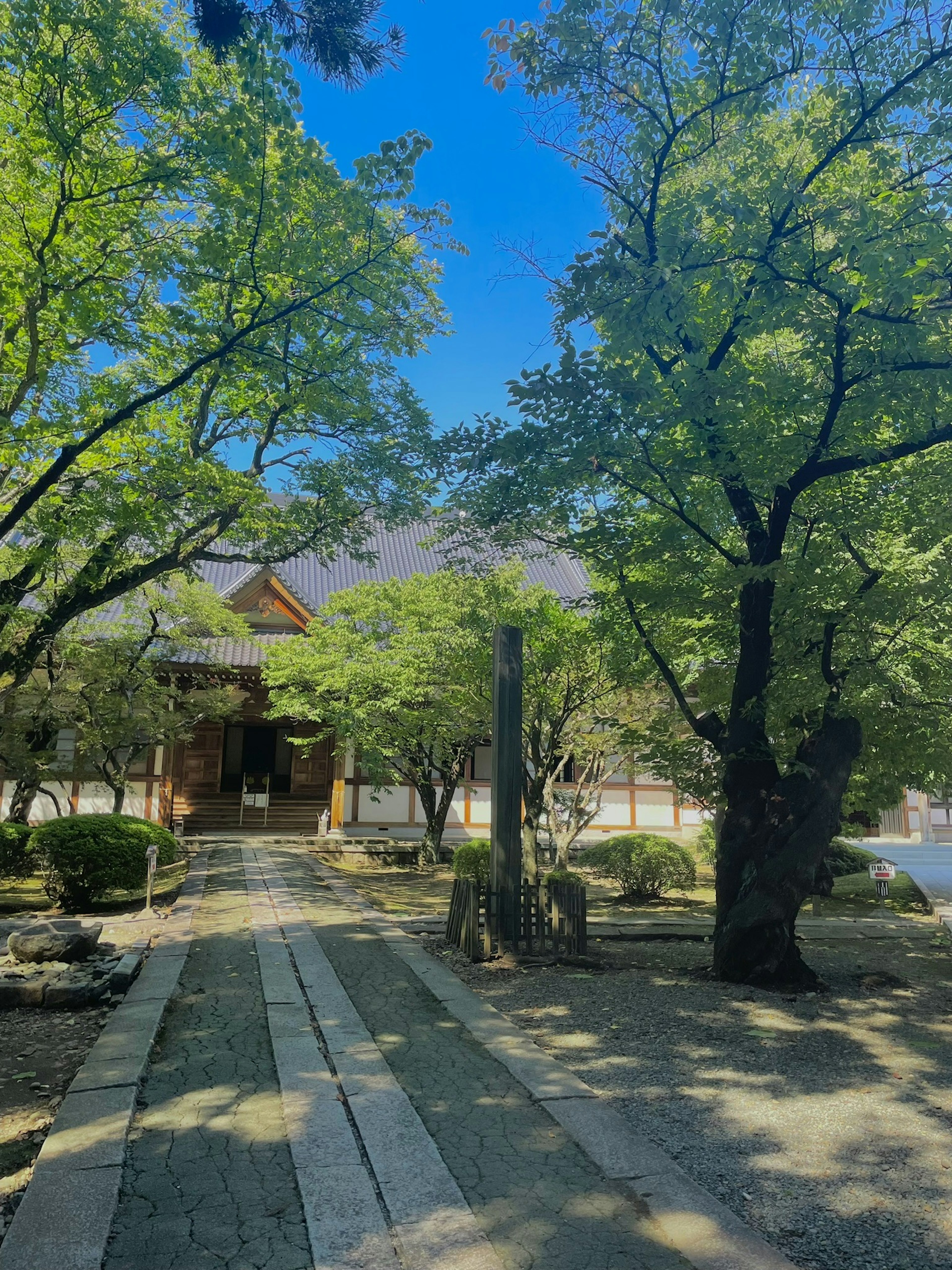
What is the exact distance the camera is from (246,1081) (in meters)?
4.61

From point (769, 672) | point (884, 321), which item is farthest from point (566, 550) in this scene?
point (884, 321)

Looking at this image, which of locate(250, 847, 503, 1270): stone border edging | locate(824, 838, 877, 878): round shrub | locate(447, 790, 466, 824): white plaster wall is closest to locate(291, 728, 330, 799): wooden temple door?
locate(447, 790, 466, 824): white plaster wall

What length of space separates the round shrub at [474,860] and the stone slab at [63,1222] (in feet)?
33.2

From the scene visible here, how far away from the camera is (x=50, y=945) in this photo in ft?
23.9

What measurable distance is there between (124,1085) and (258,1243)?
73.9 inches

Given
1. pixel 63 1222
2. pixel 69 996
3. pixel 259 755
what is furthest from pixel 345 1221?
pixel 259 755

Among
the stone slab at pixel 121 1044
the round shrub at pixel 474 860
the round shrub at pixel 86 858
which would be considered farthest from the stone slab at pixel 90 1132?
the round shrub at pixel 474 860

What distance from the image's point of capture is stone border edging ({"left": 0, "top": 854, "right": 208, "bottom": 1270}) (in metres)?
2.84

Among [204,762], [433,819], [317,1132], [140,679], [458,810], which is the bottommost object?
[317,1132]

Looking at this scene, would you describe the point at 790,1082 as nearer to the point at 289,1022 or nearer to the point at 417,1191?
the point at 417,1191

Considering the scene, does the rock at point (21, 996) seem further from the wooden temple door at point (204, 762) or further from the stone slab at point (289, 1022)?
the wooden temple door at point (204, 762)

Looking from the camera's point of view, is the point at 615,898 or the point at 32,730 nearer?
the point at 615,898

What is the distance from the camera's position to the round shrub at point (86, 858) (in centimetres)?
1129

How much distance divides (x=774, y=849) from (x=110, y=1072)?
5259 mm
